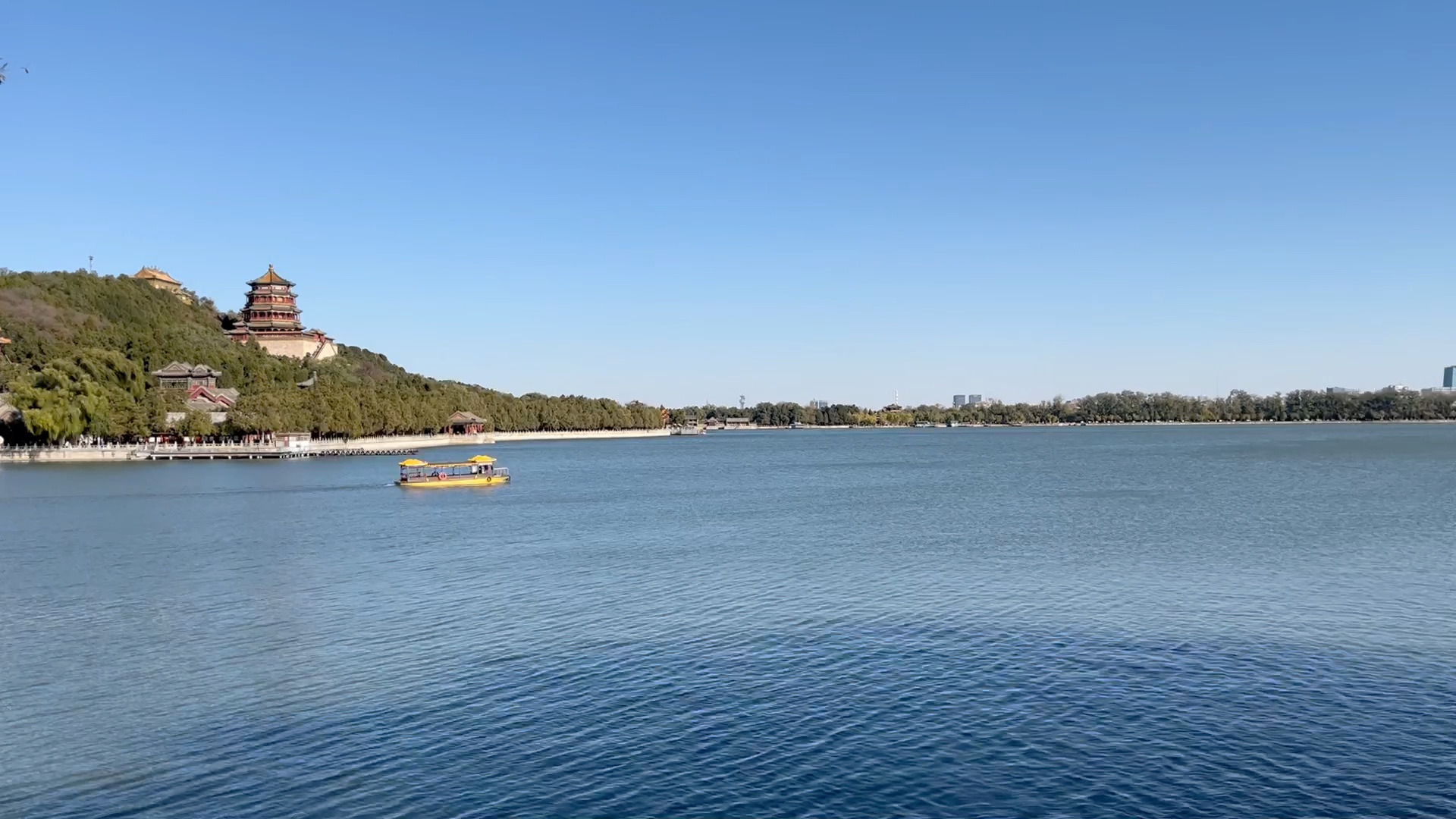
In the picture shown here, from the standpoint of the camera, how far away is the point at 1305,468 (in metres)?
89.3

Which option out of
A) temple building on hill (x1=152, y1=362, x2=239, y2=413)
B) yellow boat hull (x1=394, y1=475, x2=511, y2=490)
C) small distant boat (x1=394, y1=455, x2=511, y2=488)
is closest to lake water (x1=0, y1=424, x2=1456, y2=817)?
yellow boat hull (x1=394, y1=475, x2=511, y2=490)

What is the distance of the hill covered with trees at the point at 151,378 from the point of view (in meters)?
106

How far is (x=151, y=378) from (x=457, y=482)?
75.8m

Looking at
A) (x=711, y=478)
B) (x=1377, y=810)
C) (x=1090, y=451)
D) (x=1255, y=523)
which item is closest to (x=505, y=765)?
(x=1377, y=810)

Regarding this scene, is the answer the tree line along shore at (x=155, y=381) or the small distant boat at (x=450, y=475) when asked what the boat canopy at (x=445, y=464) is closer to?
the small distant boat at (x=450, y=475)

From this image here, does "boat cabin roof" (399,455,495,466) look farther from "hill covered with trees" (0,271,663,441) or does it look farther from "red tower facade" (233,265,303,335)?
"red tower facade" (233,265,303,335)

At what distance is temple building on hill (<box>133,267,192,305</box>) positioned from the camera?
7318 inches

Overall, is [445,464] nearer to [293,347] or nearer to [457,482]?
[457,482]

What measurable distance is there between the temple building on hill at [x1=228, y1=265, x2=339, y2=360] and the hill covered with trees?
323 cm

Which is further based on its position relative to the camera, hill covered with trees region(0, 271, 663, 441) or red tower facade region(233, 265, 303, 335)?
red tower facade region(233, 265, 303, 335)

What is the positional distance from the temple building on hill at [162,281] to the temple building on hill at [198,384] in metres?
57.0

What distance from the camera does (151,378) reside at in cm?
13188

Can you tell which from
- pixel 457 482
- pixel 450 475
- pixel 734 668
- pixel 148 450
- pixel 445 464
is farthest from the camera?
pixel 148 450

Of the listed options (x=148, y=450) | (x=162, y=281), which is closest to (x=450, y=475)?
(x=148, y=450)
